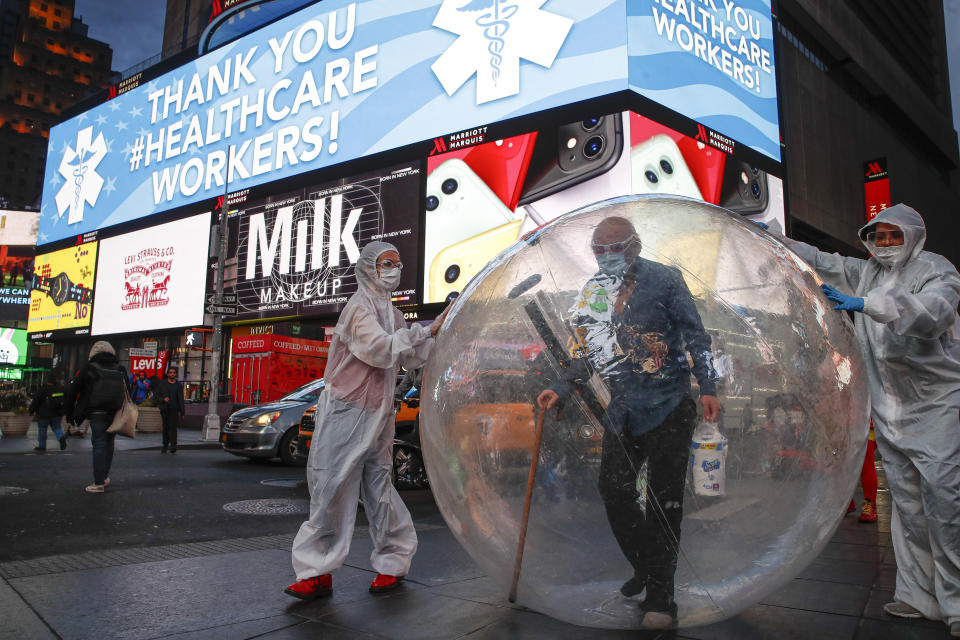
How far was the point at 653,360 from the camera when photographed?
2266 mm

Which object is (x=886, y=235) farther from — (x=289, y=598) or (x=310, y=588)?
(x=289, y=598)

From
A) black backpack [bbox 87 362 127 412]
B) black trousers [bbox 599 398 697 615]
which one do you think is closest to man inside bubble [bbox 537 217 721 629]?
black trousers [bbox 599 398 697 615]

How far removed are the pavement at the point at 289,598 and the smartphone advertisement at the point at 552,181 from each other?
14.9 metres

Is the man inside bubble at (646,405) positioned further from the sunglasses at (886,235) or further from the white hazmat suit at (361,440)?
the sunglasses at (886,235)

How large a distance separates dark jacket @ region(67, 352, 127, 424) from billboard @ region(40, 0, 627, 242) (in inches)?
549

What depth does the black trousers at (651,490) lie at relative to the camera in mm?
2225

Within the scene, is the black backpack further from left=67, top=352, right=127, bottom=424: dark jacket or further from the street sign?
the street sign

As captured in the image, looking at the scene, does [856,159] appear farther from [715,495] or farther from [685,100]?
[715,495]

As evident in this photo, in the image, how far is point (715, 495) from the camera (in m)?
2.20

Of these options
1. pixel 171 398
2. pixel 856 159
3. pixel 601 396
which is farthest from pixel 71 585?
pixel 856 159

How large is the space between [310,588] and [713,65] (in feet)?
76.8

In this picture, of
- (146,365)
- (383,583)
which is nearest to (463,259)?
(146,365)

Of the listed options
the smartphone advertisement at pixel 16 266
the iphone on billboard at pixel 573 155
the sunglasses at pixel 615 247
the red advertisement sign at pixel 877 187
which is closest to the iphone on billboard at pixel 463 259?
the iphone on billboard at pixel 573 155

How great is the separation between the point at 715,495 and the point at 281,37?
31.4m
